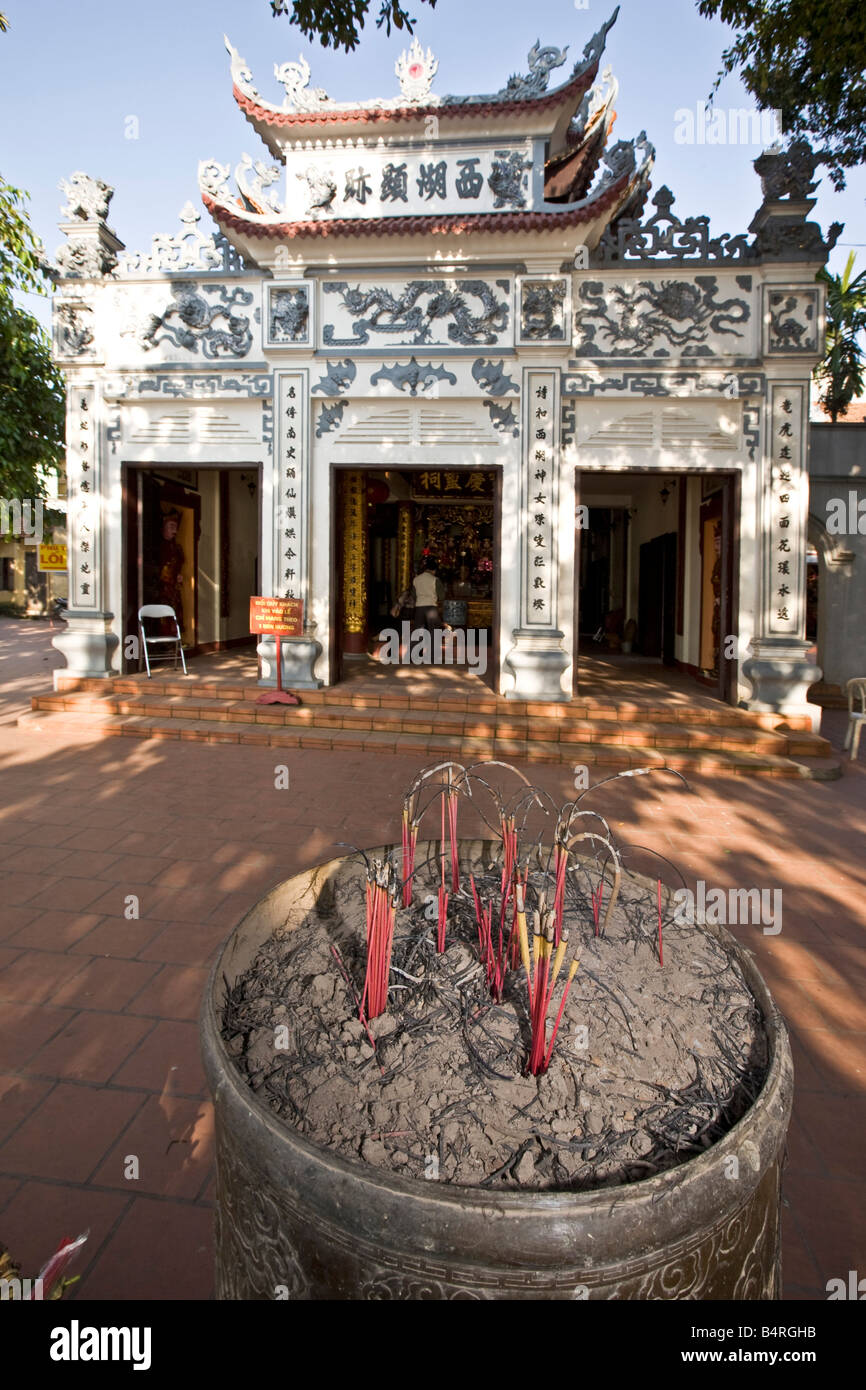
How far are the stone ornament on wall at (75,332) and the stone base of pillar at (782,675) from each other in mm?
8175

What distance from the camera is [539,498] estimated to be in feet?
26.4

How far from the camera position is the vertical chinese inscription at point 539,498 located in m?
7.99

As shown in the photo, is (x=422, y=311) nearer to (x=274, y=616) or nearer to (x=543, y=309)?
(x=543, y=309)

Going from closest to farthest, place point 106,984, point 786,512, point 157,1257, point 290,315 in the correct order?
1. point 157,1257
2. point 106,984
3. point 786,512
4. point 290,315

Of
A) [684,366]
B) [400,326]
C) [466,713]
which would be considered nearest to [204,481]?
[400,326]

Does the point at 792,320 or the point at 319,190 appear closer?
the point at 792,320

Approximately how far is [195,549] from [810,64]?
903cm

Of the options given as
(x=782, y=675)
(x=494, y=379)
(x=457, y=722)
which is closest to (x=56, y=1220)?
(x=457, y=722)

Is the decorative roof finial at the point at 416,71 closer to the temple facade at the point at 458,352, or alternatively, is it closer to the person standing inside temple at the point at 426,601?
the temple facade at the point at 458,352

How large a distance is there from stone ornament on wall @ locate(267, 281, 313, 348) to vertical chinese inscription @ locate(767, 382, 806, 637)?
16.5 ft

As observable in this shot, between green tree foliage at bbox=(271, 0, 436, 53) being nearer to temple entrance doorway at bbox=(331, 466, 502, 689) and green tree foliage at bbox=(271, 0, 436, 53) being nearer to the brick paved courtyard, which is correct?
the brick paved courtyard

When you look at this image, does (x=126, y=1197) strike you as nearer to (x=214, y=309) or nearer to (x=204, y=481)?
(x=214, y=309)

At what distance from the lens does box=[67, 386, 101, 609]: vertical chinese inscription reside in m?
8.75

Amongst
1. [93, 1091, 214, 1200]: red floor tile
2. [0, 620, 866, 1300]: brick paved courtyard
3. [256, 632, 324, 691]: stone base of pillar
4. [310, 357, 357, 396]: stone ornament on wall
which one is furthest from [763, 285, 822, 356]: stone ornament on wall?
[93, 1091, 214, 1200]: red floor tile
